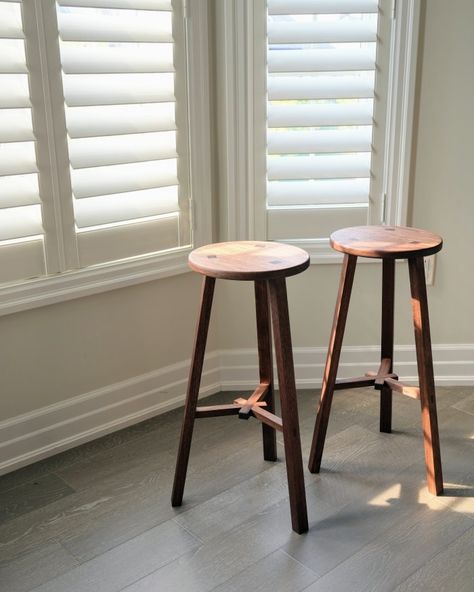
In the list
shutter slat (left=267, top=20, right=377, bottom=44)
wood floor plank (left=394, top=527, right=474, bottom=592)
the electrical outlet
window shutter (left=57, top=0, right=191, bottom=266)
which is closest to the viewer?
wood floor plank (left=394, top=527, right=474, bottom=592)

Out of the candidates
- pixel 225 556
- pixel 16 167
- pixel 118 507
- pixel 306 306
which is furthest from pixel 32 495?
pixel 306 306

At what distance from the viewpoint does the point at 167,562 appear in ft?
5.87

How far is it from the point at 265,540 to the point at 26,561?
2.06ft

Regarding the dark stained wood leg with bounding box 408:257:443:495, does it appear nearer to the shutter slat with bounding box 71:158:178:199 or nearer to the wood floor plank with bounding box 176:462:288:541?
the wood floor plank with bounding box 176:462:288:541

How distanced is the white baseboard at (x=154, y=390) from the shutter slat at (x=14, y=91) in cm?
97

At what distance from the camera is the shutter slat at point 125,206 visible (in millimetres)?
2262

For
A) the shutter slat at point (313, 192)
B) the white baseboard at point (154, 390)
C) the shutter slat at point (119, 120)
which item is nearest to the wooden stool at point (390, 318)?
the shutter slat at point (313, 192)

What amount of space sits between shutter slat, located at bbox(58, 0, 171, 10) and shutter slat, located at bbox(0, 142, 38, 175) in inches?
17.2

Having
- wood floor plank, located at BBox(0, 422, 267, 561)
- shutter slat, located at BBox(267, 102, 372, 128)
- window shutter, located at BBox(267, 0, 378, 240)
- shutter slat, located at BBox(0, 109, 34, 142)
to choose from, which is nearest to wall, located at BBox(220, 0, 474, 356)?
window shutter, located at BBox(267, 0, 378, 240)

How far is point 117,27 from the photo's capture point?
217 centimetres

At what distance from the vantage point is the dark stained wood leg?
1.96 meters

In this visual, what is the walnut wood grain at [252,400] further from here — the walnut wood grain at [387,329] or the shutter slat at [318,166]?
the shutter slat at [318,166]

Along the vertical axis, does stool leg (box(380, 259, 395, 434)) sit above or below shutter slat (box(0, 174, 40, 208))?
below

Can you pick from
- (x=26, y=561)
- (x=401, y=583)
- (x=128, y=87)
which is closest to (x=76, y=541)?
(x=26, y=561)
